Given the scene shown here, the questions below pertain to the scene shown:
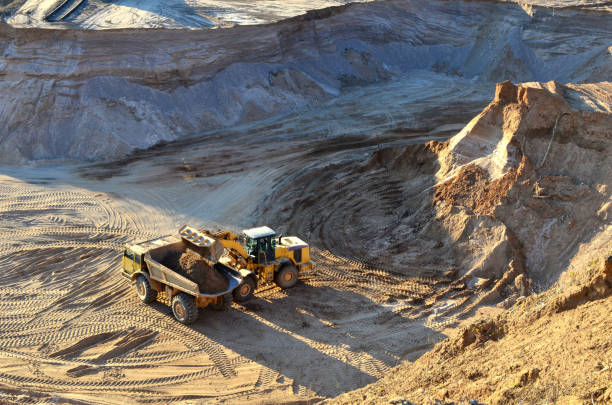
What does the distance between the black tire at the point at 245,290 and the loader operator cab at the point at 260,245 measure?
1.90 feet

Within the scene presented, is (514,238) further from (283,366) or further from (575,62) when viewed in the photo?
(575,62)

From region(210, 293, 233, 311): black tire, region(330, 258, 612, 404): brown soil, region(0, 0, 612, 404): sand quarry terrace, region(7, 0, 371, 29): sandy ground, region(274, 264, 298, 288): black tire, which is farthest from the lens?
region(7, 0, 371, 29): sandy ground

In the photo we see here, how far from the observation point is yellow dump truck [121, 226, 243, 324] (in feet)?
40.3

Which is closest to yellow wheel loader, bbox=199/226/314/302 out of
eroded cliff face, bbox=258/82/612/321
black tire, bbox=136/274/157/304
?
black tire, bbox=136/274/157/304

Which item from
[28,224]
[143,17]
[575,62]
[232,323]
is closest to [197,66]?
[143,17]

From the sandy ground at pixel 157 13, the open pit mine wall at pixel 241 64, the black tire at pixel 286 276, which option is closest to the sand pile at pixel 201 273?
the black tire at pixel 286 276

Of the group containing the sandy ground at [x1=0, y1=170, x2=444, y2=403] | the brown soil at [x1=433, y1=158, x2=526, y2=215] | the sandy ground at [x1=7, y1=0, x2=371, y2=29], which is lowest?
the sandy ground at [x1=0, y1=170, x2=444, y2=403]

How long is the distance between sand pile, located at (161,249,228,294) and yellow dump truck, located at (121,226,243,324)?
0.09 metres

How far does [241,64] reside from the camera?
2694cm

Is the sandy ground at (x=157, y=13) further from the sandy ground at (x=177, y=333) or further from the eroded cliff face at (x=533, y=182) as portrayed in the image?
the eroded cliff face at (x=533, y=182)

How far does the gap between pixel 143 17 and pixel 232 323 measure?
20.2 meters

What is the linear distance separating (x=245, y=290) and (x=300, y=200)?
6026mm

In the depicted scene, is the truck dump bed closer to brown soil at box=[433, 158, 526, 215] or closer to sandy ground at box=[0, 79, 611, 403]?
sandy ground at box=[0, 79, 611, 403]

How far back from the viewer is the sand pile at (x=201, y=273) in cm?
1225
